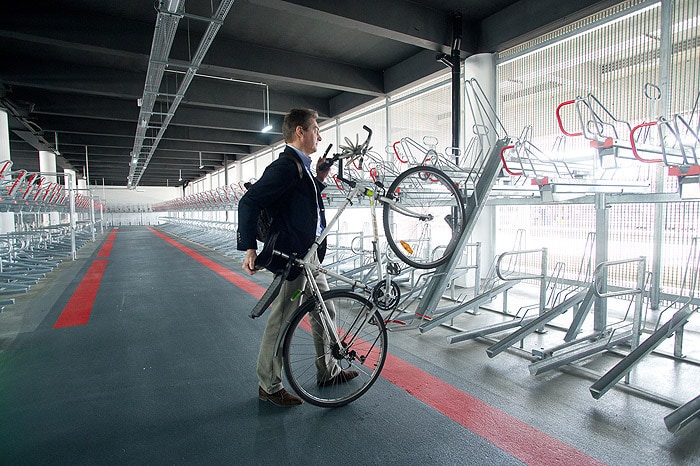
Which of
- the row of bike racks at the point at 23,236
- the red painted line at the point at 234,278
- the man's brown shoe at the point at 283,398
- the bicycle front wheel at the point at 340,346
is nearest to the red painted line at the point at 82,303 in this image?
the row of bike racks at the point at 23,236

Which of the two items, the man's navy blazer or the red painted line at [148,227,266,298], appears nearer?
the man's navy blazer

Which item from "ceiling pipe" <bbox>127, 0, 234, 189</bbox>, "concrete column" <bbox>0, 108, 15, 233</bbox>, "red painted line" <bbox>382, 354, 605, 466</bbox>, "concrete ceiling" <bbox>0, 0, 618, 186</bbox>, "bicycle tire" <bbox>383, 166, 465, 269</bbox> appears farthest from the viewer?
"concrete column" <bbox>0, 108, 15, 233</bbox>

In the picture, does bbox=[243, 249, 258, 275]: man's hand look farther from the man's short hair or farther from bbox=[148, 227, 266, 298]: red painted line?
bbox=[148, 227, 266, 298]: red painted line

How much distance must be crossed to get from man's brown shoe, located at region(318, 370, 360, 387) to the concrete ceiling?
3.87m

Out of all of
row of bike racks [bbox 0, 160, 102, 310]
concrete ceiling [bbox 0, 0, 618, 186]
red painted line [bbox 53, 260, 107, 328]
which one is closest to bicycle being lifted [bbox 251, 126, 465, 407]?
red painted line [bbox 53, 260, 107, 328]

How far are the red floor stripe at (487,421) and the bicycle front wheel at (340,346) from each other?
33 centimetres

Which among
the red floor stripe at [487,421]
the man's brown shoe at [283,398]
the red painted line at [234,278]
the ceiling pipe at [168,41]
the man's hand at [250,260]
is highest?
the ceiling pipe at [168,41]

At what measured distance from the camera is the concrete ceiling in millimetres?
5465

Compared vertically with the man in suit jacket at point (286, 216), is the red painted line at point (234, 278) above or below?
below

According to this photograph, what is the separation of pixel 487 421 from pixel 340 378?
0.93m

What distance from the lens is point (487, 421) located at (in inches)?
86.5

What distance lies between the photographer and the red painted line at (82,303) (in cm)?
423

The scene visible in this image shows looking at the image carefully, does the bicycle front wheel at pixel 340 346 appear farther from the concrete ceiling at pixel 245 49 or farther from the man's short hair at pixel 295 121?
the concrete ceiling at pixel 245 49

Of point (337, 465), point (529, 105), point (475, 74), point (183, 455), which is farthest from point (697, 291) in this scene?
point (183, 455)
